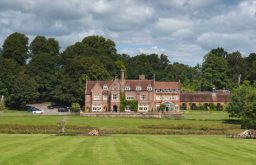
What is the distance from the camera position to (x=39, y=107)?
108 m

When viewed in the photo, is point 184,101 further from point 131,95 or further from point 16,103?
point 16,103

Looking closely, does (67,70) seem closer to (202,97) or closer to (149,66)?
(202,97)

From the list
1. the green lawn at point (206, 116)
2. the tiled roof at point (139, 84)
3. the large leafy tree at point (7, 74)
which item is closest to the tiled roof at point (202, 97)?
the tiled roof at point (139, 84)

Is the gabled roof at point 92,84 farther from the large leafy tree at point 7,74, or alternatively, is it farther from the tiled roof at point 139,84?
the large leafy tree at point 7,74

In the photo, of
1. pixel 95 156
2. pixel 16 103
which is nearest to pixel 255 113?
pixel 95 156

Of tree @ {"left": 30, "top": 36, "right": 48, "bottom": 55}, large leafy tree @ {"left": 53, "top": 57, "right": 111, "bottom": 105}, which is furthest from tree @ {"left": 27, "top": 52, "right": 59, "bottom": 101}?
tree @ {"left": 30, "top": 36, "right": 48, "bottom": 55}

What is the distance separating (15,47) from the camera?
121000mm

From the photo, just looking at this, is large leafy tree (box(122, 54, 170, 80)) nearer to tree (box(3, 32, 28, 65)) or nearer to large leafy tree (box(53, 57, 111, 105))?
large leafy tree (box(53, 57, 111, 105))

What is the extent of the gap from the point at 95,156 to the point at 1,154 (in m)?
4.87

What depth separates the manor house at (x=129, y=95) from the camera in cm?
10056

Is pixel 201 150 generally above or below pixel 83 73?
below

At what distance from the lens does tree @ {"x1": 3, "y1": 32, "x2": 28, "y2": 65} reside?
121 metres

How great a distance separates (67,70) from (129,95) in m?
18.0

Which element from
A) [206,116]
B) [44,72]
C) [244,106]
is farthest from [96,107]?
[244,106]
